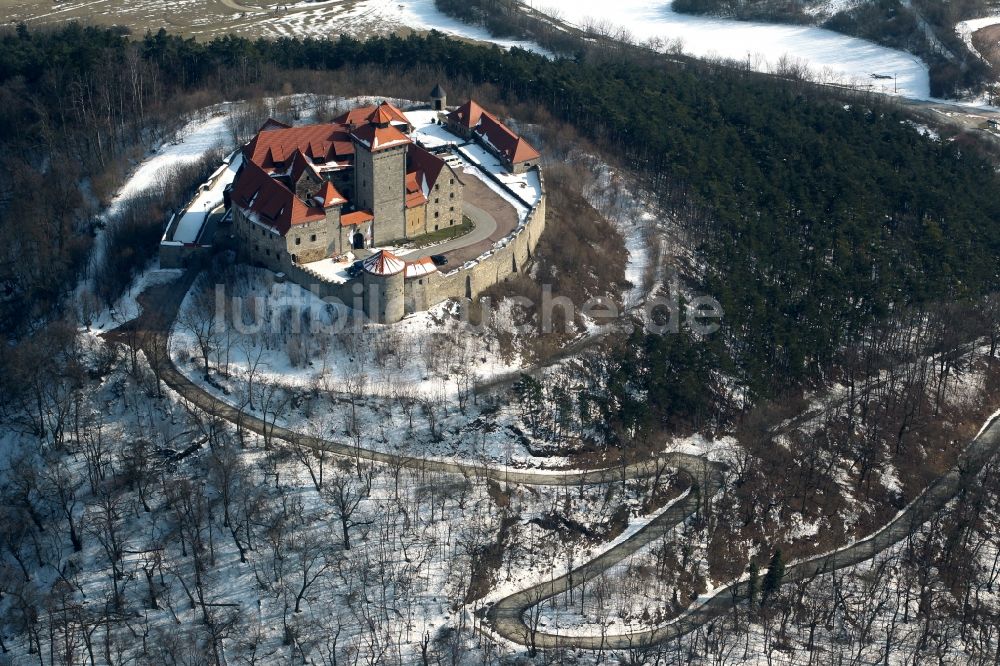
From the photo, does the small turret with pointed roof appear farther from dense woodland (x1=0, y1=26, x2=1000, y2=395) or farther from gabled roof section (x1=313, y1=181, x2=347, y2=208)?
dense woodland (x1=0, y1=26, x2=1000, y2=395)

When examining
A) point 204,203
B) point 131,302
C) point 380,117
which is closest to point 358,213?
point 380,117

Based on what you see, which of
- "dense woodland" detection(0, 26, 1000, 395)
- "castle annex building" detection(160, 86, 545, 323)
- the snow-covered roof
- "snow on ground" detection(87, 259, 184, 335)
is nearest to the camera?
"snow on ground" detection(87, 259, 184, 335)

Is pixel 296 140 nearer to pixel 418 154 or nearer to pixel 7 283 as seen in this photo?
pixel 418 154

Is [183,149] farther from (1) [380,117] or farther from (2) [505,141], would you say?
(2) [505,141]

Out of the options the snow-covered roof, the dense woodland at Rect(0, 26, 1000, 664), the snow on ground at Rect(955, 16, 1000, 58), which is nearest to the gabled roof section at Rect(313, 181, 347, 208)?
the snow-covered roof

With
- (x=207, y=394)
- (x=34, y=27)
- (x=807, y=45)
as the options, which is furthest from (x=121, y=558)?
(x=807, y=45)
